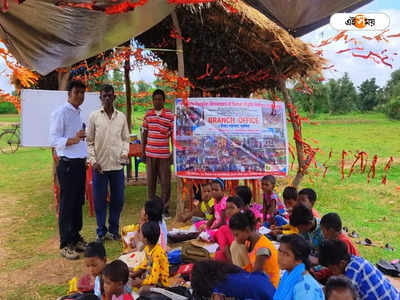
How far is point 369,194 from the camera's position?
7.38 metres

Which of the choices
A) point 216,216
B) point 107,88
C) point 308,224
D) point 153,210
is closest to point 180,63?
point 107,88

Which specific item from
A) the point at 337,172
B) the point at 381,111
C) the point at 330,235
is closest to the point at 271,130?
the point at 330,235

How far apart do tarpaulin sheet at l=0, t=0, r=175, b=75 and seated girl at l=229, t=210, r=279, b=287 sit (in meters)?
1.84

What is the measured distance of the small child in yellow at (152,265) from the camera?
3.05m

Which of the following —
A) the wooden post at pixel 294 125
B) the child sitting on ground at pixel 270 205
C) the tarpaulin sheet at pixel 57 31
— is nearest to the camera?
the tarpaulin sheet at pixel 57 31

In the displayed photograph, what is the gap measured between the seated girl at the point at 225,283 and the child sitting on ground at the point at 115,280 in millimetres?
488

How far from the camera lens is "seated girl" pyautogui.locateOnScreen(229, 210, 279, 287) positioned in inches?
111

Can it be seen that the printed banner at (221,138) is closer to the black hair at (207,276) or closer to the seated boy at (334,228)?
the seated boy at (334,228)

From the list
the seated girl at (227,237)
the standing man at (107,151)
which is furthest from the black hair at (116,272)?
the standing man at (107,151)

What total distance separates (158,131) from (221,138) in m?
0.90

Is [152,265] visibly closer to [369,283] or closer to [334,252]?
[334,252]

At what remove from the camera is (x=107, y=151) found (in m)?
4.50

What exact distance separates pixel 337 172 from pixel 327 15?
18.7 ft

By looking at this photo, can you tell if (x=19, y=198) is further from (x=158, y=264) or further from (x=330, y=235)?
(x=330, y=235)
